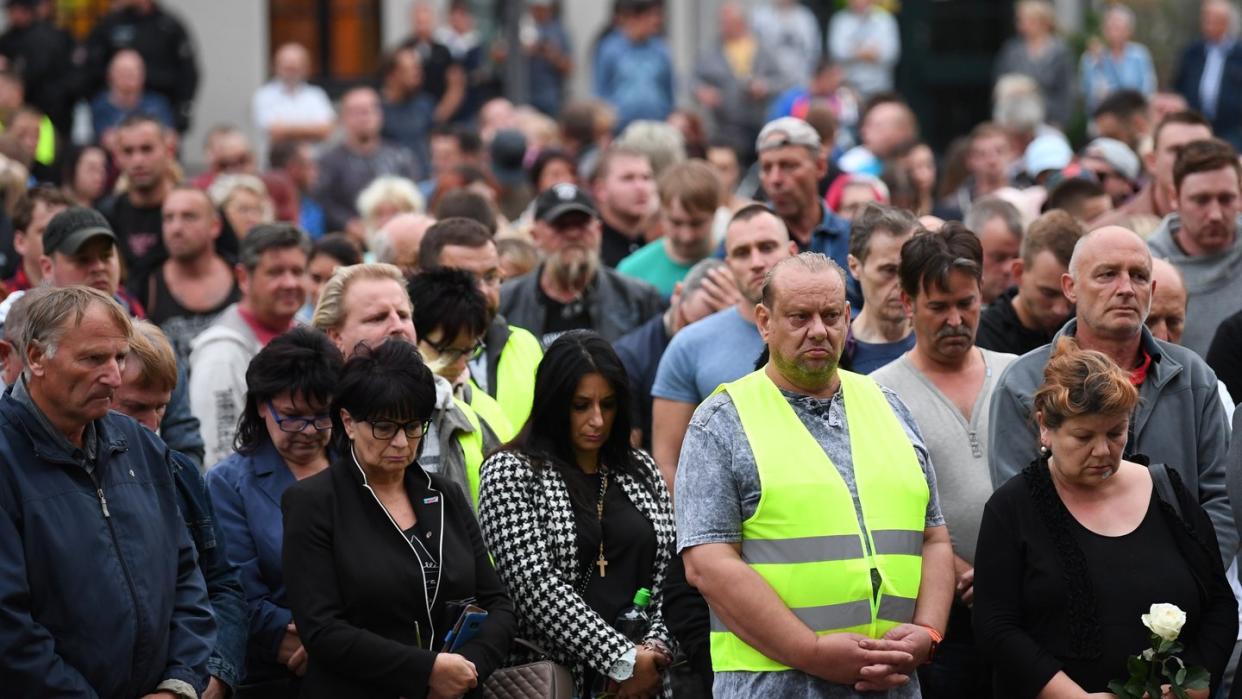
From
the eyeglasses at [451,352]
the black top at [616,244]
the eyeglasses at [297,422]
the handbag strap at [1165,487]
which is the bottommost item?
the black top at [616,244]

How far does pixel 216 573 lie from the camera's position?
248 inches

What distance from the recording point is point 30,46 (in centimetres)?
1609

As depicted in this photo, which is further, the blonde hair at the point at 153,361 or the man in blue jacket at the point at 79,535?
the blonde hair at the point at 153,361

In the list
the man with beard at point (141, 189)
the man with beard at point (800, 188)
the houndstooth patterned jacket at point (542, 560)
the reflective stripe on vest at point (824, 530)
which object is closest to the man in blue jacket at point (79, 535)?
the houndstooth patterned jacket at point (542, 560)

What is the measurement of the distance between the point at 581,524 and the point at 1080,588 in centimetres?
165

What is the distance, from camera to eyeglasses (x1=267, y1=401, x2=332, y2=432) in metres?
6.56

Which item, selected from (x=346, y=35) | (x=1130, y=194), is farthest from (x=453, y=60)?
(x=1130, y=194)

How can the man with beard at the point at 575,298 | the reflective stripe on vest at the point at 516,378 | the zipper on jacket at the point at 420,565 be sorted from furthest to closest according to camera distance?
the man with beard at the point at 575,298 → the reflective stripe on vest at the point at 516,378 → the zipper on jacket at the point at 420,565

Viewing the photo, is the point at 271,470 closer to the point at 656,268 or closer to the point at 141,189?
the point at 656,268

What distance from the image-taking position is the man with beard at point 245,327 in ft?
26.0

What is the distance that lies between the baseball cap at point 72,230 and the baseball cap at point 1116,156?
6.20m

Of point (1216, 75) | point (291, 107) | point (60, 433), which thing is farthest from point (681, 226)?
point (1216, 75)

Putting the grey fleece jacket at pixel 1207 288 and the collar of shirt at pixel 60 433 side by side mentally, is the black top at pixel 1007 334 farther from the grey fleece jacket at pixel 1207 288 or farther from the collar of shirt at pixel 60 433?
the collar of shirt at pixel 60 433

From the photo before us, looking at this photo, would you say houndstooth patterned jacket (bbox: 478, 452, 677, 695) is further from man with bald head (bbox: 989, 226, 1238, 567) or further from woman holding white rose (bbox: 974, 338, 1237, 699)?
man with bald head (bbox: 989, 226, 1238, 567)
